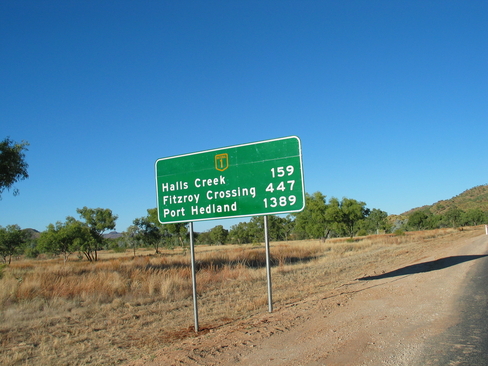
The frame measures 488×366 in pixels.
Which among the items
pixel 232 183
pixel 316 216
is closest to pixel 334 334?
pixel 232 183

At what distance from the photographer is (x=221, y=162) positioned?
→ 7957 millimetres

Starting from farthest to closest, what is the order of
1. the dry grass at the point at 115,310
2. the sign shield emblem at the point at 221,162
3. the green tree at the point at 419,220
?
the green tree at the point at 419,220 → the sign shield emblem at the point at 221,162 → the dry grass at the point at 115,310

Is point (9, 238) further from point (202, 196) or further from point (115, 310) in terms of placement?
point (202, 196)

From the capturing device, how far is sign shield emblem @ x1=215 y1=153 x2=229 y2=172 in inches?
312

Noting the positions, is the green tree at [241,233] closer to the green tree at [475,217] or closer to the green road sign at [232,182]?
the green tree at [475,217]

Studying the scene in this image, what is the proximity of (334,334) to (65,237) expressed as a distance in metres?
36.5

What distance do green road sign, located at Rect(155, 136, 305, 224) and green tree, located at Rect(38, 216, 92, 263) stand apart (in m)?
32.5

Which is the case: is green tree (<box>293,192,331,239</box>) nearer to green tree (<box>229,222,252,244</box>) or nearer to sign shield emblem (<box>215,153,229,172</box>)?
green tree (<box>229,222,252,244</box>)

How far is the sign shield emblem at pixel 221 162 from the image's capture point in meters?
7.92

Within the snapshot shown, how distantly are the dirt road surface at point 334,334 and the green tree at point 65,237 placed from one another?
110ft

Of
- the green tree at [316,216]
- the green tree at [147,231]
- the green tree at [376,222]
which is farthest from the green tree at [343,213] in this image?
the green tree at [376,222]

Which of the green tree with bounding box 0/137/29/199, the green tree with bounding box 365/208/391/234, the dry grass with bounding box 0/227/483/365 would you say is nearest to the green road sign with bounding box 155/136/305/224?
the dry grass with bounding box 0/227/483/365

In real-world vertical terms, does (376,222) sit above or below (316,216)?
below

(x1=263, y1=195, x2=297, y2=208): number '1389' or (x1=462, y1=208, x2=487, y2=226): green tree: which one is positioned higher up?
(x1=263, y1=195, x2=297, y2=208): number '1389'
